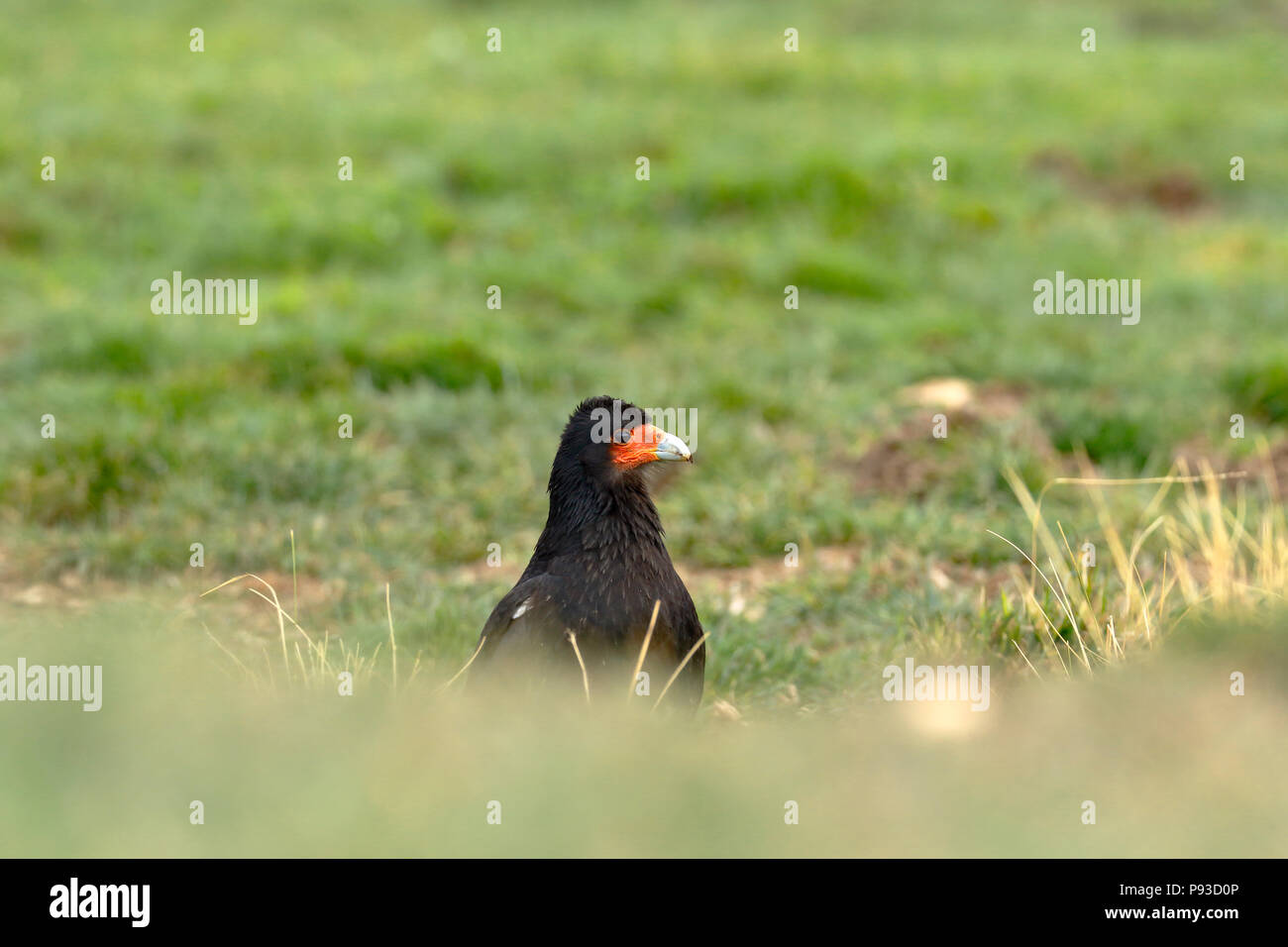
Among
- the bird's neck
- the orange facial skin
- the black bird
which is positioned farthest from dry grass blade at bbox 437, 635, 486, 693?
the orange facial skin

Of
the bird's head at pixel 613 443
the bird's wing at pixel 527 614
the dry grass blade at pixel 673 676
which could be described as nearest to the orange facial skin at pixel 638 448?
the bird's head at pixel 613 443

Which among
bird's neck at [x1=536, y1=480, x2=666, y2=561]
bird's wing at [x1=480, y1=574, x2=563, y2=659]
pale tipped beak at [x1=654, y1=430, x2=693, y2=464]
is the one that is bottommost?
bird's wing at [x1=480, y1=574, x2=563, y2=659]

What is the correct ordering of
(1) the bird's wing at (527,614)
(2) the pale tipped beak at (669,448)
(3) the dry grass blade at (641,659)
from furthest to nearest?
(2) the pale tipped beak at (669,448), (1) the bird's wing at (527,614), (3) the dry grass blade at (641,659)

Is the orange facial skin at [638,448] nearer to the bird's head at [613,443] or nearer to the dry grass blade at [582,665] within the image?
the bird's head at [613,443]

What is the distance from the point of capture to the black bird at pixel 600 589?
12.9 feet

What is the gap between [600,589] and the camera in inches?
160

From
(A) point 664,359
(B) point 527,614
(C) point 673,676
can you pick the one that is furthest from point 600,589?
(A) point 664,359

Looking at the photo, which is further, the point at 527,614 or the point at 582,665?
the point at 527,614

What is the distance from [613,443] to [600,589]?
1.47 ft

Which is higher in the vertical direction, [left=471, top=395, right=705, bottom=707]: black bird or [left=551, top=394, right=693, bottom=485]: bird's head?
[left=551, top=394, right=693, bottom=485]: bird's head

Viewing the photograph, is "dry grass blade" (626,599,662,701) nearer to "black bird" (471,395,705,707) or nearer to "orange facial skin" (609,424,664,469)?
"black bird" (471,395,705,707)

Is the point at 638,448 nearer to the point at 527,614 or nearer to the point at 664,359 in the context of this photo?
the point at 527,614

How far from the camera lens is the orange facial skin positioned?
420 cm

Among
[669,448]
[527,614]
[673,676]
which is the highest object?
[669,448]
